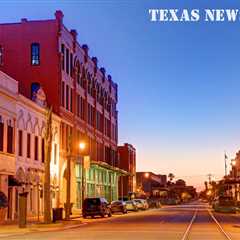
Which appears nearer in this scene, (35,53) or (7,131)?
(7,131)

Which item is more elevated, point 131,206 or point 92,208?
point 131,206

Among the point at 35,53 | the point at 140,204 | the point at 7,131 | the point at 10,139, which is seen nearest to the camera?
the point at 7,131

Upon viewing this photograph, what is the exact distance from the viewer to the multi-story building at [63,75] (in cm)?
6406

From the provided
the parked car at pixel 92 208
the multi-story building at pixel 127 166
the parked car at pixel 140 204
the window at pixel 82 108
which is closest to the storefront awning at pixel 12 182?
the parked car at pixel 92 208

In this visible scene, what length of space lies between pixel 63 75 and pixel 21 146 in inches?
658

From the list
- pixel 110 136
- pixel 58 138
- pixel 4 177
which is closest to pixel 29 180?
pixel 4 177

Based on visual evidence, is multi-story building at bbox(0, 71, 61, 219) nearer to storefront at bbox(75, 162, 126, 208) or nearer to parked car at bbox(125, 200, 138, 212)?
storefront at bbox(75, 162, 126, 208)

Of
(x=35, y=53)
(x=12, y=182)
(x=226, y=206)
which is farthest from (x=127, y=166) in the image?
(x=12, y=182)

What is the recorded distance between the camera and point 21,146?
166ft

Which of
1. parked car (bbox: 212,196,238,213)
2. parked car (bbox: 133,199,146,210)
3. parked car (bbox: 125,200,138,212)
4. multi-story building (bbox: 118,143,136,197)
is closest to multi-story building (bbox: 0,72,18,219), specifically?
parked car (bbox: 125,200,138,212)

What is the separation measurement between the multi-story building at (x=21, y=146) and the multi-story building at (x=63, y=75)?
430 centimetres

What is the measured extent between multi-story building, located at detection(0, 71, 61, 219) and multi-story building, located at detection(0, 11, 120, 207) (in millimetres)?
4300

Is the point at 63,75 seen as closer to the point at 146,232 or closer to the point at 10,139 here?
the point at 10,139

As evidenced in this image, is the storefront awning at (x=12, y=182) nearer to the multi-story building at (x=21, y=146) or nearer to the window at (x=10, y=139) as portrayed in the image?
the multi-story building at (x=21, y=146)
